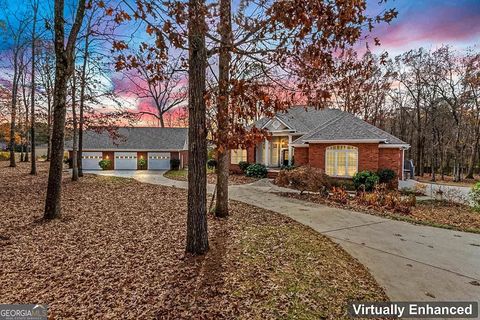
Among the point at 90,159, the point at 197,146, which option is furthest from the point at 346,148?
the point at 90,159

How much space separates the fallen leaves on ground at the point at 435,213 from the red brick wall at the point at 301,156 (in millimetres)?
6786

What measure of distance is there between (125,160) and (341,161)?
887 inches

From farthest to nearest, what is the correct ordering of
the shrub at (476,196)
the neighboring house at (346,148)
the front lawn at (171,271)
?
the neighboring house at (346,148)
the shrub at (476,196)
the front lawn at (171,271)

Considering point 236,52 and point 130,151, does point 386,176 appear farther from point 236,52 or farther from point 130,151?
point 130,151

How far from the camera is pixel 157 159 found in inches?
1192

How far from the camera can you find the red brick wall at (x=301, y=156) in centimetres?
1953

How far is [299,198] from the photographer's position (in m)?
12.4

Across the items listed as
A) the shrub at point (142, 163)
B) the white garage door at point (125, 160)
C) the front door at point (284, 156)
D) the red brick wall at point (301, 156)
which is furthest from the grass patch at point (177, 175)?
the red brick wall at point (301, 156)

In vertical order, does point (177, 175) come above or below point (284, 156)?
below

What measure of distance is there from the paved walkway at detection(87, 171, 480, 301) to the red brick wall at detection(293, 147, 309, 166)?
9801mm

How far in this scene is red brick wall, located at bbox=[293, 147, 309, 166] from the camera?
769 inches

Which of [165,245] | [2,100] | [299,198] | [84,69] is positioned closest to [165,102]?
[2,100]

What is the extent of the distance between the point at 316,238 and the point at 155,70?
503cm

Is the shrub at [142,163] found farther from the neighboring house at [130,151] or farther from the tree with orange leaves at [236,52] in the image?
the tree with orange leaves at [236,52]
